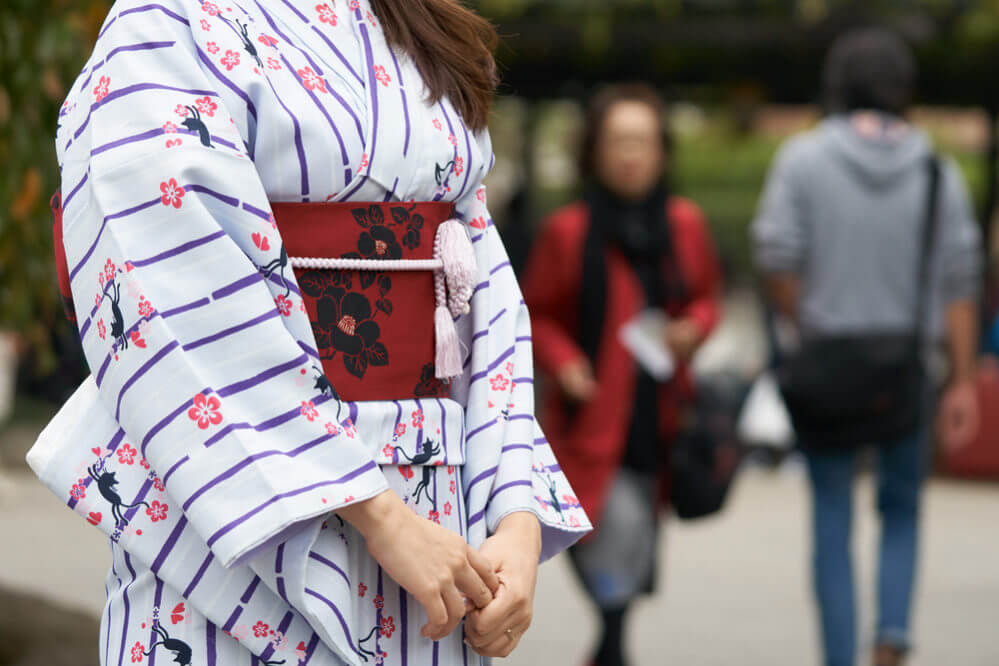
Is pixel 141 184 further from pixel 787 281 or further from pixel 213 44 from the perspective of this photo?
pixel 787 281

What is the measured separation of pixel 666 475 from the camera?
3.93 meters

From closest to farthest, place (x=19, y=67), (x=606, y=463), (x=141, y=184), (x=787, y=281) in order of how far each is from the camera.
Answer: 1. (x=141, y=184)
2. (x=19, y=67)
3. (x=606, y=463)
4. (x=787, y=281)

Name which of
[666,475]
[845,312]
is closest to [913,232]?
[845,312]

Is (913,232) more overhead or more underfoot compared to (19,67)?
more underfoot

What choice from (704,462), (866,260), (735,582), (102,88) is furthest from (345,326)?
(735,582)

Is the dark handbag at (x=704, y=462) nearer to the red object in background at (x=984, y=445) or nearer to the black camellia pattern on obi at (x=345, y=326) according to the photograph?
the black camellia pattern on obi at (x=345, y=326)

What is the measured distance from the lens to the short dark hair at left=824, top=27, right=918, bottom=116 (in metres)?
4.04

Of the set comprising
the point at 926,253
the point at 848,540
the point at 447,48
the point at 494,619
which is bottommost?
the point at 848,540

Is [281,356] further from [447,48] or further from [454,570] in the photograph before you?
[447,48]

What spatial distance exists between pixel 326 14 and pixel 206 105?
10.8 inches

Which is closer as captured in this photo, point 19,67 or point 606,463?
point 19,67

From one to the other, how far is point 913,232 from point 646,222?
0.81 m

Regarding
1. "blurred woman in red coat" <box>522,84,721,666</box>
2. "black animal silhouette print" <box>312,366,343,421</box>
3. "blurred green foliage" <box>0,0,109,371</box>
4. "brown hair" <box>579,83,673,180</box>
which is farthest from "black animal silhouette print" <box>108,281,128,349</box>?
"brown hair" <box>579,83,673,180</box>

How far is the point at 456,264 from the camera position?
5.57ft
